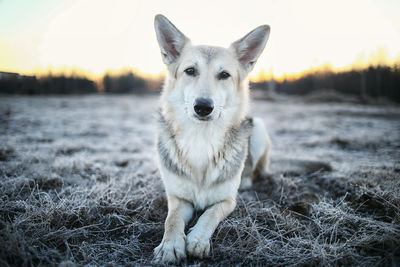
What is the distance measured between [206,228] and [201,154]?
843 mm

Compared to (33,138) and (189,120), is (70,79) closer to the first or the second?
(33,138)

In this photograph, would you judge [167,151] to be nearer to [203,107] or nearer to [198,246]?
[203,107]

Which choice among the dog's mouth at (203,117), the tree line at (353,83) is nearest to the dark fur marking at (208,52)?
the dog's mouth at (203,117)

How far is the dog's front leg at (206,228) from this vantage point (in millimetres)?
1807

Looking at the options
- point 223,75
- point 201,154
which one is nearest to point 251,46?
point 223,75

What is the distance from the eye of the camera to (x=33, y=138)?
5.99m

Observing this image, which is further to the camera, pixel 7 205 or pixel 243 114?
pixel 243 114

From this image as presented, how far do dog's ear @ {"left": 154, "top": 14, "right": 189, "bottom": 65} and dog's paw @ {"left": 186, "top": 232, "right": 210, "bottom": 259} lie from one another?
2.24 meters

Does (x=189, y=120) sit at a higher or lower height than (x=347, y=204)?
higher

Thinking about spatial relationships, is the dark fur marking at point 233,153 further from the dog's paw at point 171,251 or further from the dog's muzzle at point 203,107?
the dog's paw at point 171,251

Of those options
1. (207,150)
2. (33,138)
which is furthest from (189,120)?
(33,138)

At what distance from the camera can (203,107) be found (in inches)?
85.5

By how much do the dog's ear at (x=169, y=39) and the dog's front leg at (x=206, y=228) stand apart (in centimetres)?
202

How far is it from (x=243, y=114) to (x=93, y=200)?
215cm
